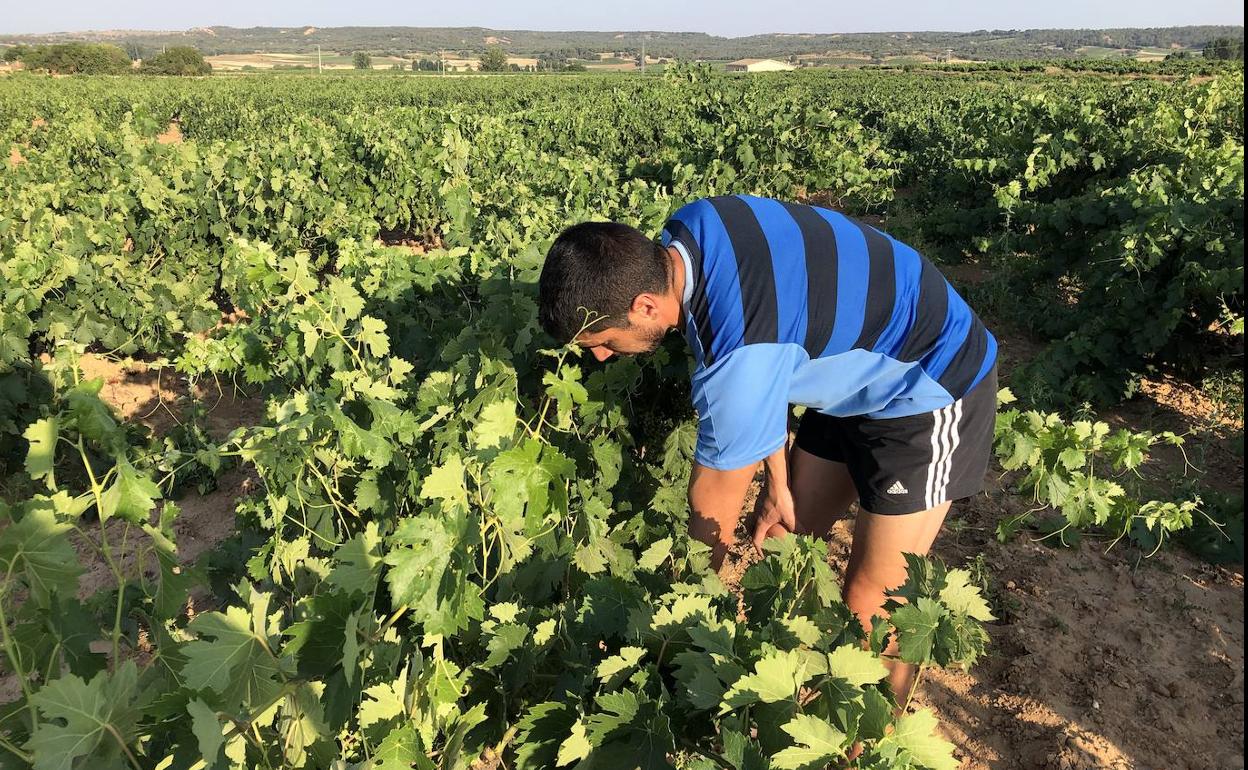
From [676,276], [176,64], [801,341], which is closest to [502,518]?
[676,276]

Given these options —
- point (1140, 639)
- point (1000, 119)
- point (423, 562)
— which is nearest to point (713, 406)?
point (423, 562)

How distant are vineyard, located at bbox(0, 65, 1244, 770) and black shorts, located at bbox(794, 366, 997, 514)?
1.47ft

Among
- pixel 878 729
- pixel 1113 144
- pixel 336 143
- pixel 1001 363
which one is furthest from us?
pixel 336 143

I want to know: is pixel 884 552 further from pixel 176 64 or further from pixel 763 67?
pixel 763 67

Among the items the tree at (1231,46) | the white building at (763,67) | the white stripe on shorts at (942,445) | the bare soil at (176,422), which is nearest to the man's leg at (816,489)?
the white stripe on shorts at (942,445)

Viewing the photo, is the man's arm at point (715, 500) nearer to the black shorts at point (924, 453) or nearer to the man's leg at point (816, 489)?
the black shorts at point (924, 453)

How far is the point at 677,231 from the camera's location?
2090 millimetres

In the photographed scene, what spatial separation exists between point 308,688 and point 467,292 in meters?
2.31

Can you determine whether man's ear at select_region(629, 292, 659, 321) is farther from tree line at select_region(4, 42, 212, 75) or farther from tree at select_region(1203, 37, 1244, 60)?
tree line at select_region(4, 42, 212, 75)

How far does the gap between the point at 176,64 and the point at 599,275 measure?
77644mm

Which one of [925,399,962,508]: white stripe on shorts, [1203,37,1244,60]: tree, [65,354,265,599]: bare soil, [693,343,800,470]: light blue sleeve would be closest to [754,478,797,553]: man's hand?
[925,399,962,508]: white stripe on shorts

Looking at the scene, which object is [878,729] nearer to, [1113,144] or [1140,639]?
[1140,639]

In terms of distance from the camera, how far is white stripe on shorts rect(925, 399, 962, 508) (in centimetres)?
225

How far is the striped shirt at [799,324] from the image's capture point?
6.30 feet
